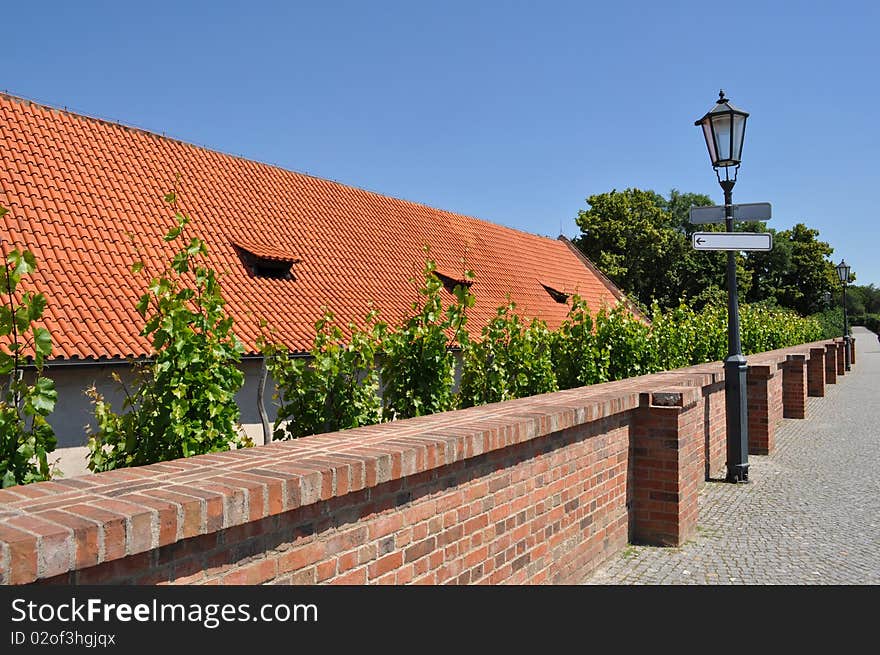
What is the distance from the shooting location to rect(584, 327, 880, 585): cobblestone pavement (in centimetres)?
512

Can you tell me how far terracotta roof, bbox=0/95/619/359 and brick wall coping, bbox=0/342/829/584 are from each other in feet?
13.0

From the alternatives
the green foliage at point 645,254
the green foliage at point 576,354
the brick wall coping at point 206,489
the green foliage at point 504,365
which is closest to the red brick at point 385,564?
the brick wall coping at point 206,489

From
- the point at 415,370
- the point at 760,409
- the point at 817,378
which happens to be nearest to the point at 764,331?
the point at 817,378

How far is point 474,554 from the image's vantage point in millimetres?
3834

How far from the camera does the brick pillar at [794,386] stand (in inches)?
559

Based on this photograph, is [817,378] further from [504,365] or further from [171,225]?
[171,225]

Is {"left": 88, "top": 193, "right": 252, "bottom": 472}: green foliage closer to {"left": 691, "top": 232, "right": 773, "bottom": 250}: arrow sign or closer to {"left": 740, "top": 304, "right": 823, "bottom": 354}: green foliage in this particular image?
{"left": 691, "top": 232, "right": 773, "bottom": 250}: arrow sign

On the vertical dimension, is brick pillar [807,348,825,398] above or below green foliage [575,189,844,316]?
below

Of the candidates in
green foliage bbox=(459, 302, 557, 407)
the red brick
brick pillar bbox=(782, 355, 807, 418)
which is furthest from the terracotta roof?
brick pillar bbox=(782, 355, 807, 418)

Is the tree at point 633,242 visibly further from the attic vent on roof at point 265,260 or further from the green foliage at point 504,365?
the green foliage at point 504,365

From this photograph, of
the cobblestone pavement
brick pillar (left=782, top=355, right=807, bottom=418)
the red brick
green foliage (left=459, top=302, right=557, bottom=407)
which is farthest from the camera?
brick pillar (left=782, top=355, right=807, bottom=418)

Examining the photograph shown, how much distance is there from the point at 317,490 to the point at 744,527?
5.01m

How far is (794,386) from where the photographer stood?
14.5 metres

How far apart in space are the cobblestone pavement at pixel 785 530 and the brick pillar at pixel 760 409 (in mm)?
260
